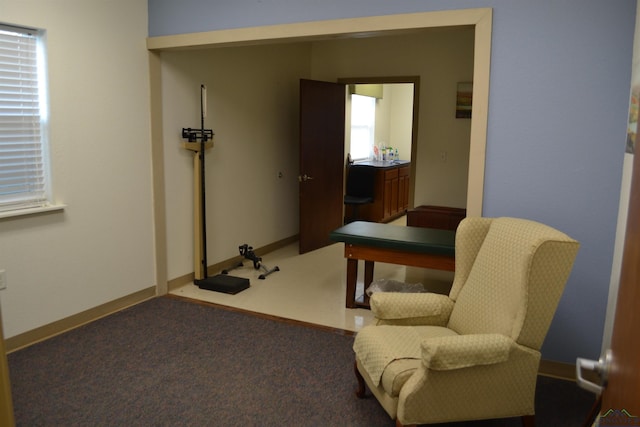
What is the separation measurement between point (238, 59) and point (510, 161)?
9.71ft

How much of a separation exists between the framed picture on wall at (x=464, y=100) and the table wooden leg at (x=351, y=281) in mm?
2367

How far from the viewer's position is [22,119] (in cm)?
291

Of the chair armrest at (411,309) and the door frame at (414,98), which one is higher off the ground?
the door frame at (414,98)

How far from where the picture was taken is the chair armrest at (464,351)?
188 centimetres

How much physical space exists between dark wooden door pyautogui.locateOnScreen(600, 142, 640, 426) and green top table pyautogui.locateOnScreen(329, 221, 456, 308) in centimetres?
227

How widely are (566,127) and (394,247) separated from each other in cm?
134

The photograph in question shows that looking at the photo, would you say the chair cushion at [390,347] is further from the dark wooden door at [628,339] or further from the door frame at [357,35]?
the dark wooden door at [628,339]

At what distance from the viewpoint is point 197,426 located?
88.4 inches

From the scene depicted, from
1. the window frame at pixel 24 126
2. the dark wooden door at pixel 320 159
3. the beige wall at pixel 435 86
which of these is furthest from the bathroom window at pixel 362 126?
the window frame at pixel 24 126

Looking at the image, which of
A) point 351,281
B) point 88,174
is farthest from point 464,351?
point 88,174

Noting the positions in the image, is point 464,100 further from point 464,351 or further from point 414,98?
point 464,351

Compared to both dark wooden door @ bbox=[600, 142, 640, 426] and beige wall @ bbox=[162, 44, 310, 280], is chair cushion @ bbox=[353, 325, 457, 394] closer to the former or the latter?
dark wooden door @ bbox=[600, 142, 640, 426]

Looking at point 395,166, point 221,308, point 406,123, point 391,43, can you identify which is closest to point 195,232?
point 221,308

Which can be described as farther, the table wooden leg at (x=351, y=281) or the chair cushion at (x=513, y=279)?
the table wooden leg at (x=351, y=281)
